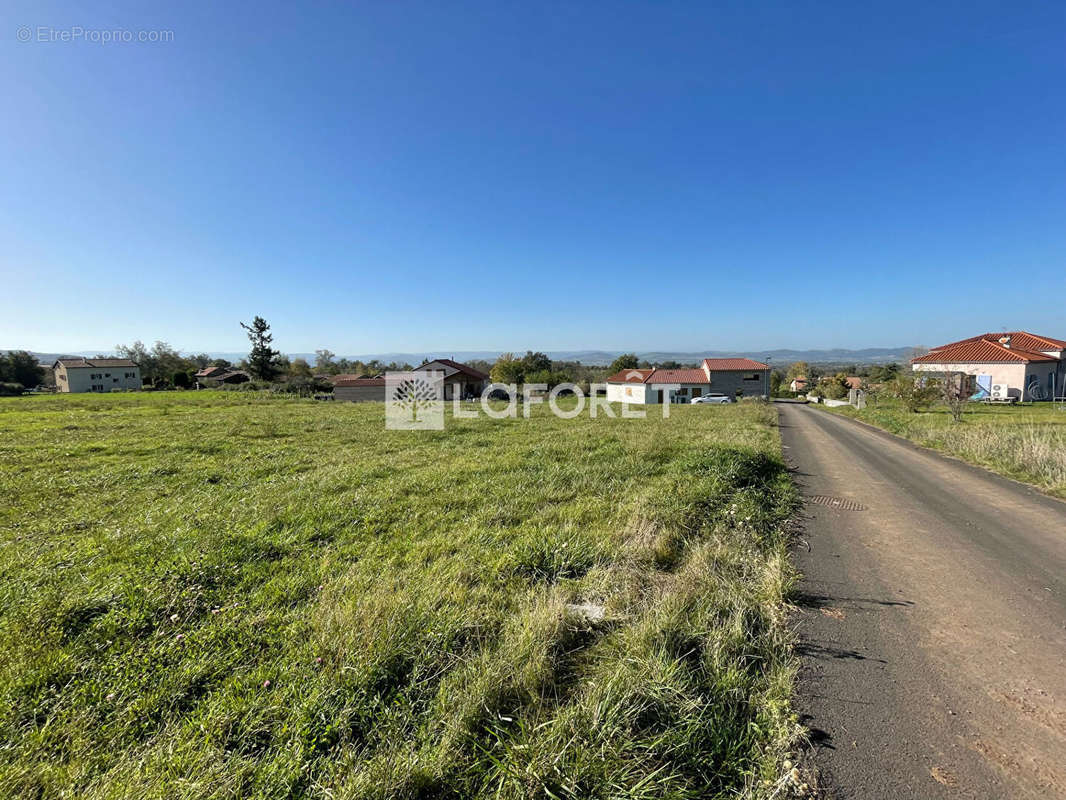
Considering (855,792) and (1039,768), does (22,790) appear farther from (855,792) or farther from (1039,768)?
(1039,768)

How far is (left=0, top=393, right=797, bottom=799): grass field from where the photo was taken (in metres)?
1.92

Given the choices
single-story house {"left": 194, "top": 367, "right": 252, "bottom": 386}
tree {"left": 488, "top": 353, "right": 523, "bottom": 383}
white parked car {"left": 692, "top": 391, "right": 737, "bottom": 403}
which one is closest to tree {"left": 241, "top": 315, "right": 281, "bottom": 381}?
single-story house {"left": 194, "top": 367, "right": 252, "bottom": 386}

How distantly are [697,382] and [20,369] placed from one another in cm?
10402

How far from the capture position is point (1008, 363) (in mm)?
29375

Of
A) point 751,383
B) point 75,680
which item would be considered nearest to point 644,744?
point 75,680

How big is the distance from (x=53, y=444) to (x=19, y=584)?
11.9 m

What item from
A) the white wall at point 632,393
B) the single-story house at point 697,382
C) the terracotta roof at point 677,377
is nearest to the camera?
the white wall at point 632,393

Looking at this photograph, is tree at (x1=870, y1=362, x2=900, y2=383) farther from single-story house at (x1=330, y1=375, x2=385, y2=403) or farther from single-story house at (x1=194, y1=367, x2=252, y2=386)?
single-story house at (x1=194, y1=367, x2=252, y2=386)

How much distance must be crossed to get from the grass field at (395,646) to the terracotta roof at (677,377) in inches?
1716

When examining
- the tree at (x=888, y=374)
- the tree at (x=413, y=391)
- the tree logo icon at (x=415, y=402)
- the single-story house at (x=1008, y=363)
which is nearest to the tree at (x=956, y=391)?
the single-story house at (x=1008, y=363)

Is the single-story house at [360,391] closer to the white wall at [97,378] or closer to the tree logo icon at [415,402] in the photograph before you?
the tree logo icon at [415,402]

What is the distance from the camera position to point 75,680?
2.53 metres

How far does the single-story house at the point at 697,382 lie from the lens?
156 ft

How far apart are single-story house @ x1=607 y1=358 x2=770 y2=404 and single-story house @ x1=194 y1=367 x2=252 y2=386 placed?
2133 inches
